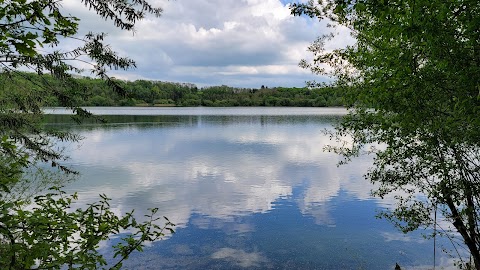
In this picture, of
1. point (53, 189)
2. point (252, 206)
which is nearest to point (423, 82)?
point (53, 189)

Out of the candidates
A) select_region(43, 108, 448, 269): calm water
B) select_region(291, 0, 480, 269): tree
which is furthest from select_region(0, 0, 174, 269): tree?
select_region(43, 108, 448, 269): calm water

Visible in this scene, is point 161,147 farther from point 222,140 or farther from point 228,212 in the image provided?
point 228,212

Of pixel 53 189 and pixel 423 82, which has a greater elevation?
pixel 423 82

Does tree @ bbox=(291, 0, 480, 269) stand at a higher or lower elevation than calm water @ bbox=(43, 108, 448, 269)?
higher

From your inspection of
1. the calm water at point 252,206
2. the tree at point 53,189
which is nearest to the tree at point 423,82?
the tree at point 53,189

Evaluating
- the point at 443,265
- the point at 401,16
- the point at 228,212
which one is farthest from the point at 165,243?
the point at 401,16

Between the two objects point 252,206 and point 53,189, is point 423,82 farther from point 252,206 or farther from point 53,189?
point 252,206

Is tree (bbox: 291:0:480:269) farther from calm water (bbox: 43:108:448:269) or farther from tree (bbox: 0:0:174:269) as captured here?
calm water (bbox: 43:108:448:269)

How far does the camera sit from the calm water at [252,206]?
13.9 meters

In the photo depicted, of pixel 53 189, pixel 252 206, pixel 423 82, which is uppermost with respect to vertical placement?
pixel 423 82

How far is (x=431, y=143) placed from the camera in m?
7.81

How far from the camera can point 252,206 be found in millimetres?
20781

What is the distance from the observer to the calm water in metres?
13.9

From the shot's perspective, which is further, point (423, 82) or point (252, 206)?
point (252, 206)
